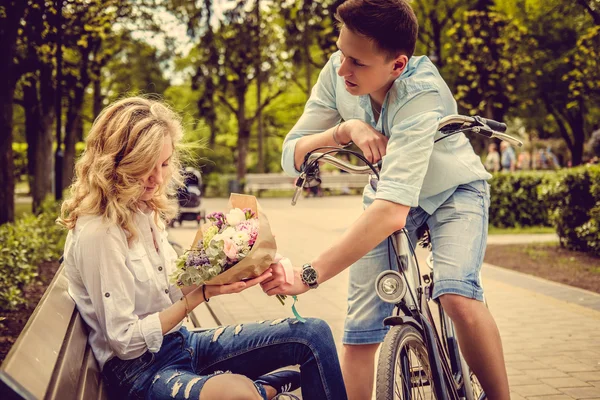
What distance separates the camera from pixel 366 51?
7.95 ft

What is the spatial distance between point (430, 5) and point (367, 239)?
1230 inches

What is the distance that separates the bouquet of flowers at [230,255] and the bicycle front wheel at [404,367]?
480 millimetres

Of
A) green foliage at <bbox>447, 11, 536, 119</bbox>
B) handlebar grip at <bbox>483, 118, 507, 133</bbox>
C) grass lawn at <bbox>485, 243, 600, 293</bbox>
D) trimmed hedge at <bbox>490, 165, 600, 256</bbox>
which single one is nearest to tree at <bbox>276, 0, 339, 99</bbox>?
green foliage at <bbox>447, 11, 536, 119</bbox>

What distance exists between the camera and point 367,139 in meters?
2.62

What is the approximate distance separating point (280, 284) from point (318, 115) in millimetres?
927

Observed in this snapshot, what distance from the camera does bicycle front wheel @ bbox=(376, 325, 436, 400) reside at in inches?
89.9

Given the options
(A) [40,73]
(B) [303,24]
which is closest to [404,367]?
(A) [40,73]

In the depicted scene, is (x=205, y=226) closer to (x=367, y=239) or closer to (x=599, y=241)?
(x=367, y=239)

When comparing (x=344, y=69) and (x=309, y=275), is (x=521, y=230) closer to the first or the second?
(x=344, y=69)

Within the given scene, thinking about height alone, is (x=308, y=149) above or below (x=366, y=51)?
below

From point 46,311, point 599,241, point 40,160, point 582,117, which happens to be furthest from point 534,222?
point 582,117

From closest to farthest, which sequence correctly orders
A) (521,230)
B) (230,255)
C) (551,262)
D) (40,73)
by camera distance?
1. (230,255)
2. (551,262)
3. (40,73)
4. (521,230)

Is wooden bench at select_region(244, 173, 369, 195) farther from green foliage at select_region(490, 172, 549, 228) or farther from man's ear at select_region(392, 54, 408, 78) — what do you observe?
man's ear at select_region(392, 54, 408, 78)

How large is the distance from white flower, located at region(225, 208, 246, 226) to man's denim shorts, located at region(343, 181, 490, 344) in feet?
2.52
